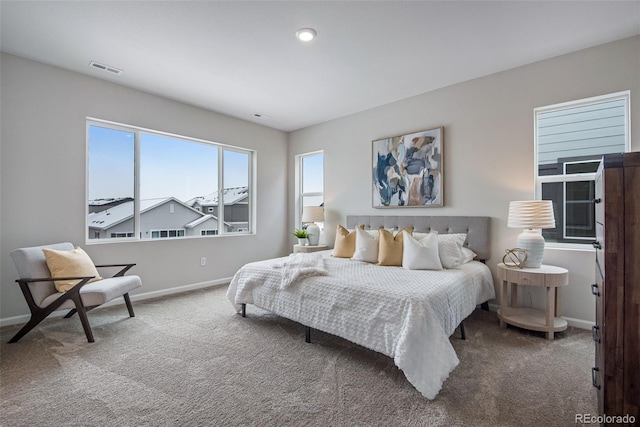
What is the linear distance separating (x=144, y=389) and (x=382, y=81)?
3.63 m

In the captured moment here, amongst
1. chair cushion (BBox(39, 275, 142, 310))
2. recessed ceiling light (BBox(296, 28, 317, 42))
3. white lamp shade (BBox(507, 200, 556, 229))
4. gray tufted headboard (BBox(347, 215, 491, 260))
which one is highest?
recessed ceiling light (BBox(296, 28, 317, 42))

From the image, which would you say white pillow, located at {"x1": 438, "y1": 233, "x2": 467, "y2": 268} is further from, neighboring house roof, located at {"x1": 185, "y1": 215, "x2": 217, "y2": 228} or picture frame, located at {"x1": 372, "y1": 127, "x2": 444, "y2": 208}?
neighboring house roof, located at {"x1": 185, "y1": 215, "x2": 217, "y2": 228}

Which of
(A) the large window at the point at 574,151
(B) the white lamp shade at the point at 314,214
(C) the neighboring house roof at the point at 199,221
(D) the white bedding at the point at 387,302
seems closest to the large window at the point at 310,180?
(B) the white lamp shade at the point at 314,214

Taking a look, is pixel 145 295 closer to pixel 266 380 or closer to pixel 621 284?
pixel 266 380

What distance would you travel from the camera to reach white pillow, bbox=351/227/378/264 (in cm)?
323

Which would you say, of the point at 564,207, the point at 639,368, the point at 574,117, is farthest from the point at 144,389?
the point at 574,117

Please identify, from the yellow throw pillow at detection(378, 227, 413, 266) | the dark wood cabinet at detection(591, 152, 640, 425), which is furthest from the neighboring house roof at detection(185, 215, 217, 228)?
the dark wood cabinet at detection(591, 152, 640, 425)

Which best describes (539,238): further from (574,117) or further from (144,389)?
(144,389)

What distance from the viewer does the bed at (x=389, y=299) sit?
1785 mm

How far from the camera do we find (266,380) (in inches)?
76.3

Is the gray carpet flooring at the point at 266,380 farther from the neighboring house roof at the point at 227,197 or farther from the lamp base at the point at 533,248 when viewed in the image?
the neighboring house roof at the point at 227,197

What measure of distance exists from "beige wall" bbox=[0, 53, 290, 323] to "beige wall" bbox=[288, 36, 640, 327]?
9.25 feet

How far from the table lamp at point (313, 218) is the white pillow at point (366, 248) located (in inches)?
58.0

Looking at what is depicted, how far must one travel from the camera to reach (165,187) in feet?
13.6
